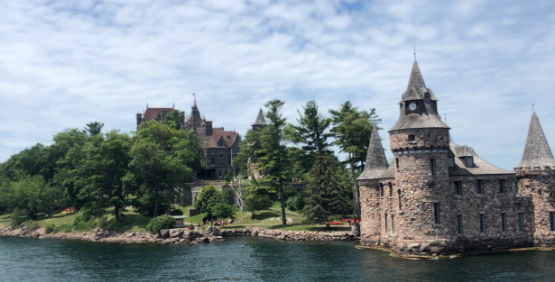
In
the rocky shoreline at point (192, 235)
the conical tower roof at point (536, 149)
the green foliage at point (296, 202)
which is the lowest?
the rocky shoreline at point (192, 235)

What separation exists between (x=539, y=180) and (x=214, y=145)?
7619 centimetres

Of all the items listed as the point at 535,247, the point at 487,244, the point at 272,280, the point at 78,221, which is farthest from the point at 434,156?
the point at 78,221

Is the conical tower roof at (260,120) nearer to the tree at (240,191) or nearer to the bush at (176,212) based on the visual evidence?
the tree at (240,191)

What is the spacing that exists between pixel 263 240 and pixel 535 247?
3075 centimetres

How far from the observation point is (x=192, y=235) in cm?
6009

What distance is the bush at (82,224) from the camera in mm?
71125

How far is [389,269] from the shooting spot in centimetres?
3653

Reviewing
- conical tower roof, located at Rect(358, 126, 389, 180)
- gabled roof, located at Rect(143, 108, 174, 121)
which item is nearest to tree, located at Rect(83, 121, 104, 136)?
gabled roof, located at Rect(143, 108, 174, 121)

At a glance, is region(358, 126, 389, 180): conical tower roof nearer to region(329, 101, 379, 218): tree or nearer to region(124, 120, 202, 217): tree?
region(329, 101, 379, 218): tree

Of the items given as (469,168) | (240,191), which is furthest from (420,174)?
(240,191)

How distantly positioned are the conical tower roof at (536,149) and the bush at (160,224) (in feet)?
142

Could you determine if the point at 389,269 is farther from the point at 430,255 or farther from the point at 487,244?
the point at 487,244

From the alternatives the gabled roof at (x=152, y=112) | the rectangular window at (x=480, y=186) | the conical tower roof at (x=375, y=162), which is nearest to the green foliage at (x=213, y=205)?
the conical tower roof at (x=375, y=162)

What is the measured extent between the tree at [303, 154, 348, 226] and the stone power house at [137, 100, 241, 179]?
46.7 metres
